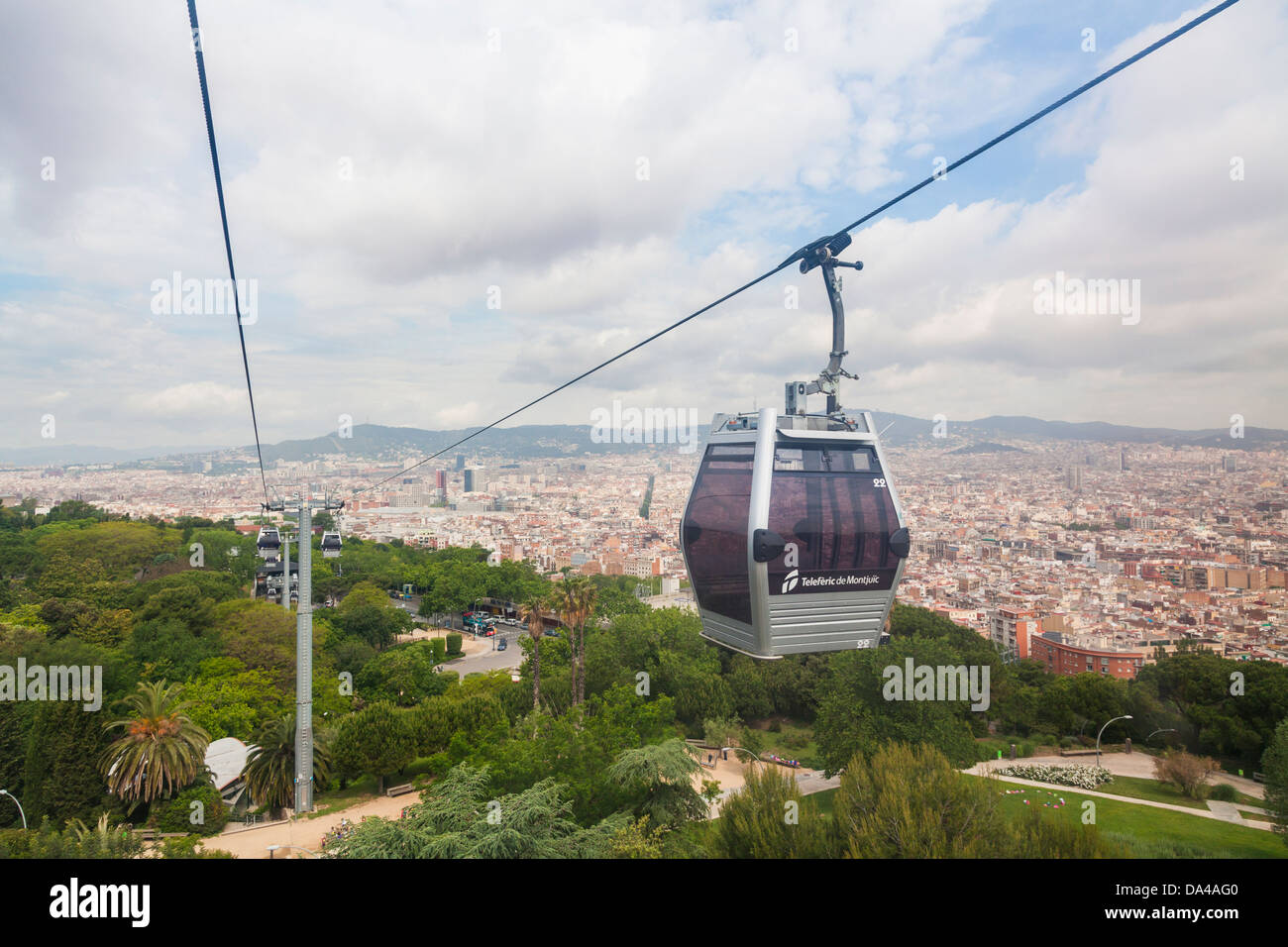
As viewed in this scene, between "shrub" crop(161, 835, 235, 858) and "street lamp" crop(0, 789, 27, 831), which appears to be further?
"street lamp" crop(0, 789, 27, 831)

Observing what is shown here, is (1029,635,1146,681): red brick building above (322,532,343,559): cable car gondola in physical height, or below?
below

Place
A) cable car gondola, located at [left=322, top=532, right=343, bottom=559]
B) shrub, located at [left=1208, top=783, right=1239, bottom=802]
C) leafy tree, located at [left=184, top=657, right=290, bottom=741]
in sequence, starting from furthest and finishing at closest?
shrub, located at [left=1208, top=783, right=1239, bottom=802] < leafy tree, located at [left=184, top=657, right=290, bottom=741] < cable car gondola, located at [left=322, top=532, right=343, bottom=559]

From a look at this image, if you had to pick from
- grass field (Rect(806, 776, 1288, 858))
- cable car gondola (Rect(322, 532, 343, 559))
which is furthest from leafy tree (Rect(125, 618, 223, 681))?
grass field (Rect(806, 776, 1288, 858))

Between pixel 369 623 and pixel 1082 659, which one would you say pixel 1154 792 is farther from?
pixel 369 623

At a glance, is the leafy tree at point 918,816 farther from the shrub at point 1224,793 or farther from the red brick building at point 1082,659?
the red brick building at point 1082,659

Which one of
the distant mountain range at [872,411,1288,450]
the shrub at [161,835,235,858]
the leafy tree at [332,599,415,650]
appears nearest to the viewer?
the shrub at [161,835,235,858]

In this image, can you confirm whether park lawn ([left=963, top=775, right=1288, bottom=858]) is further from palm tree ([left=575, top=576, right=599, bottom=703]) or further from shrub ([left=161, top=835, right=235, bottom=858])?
shrub ([left=161, top=835, right=235, bottom=858])
